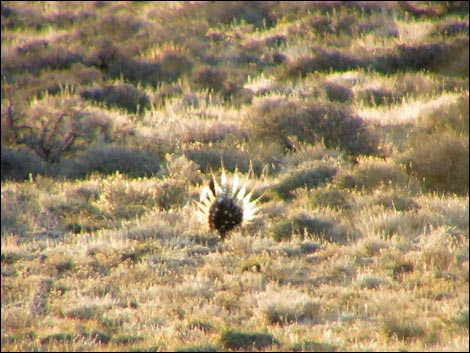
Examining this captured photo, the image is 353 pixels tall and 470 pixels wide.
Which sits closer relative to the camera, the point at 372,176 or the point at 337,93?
the point at 372,176

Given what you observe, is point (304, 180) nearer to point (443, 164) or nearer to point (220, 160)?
point (443, 164)

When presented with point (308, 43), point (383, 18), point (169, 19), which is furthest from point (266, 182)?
point (169, 19)

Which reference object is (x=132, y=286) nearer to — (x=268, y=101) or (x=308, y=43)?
(x=268, y=101)

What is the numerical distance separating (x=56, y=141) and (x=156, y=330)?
864 centimetres

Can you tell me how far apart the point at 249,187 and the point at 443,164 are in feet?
8.98

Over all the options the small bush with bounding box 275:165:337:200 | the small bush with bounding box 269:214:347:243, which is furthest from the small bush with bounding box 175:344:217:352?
the small bush with bounding box 275:165:337:200

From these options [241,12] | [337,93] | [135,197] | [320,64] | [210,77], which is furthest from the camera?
[241,12]

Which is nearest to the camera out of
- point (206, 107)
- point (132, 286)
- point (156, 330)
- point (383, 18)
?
point (156, 330)

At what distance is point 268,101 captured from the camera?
1697 cm

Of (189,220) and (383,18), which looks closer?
(189,220)

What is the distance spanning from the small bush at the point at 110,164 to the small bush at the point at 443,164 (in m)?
4.00

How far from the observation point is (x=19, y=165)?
45.2 ft

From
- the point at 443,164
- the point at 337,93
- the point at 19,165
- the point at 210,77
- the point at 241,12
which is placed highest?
the point at 241,12

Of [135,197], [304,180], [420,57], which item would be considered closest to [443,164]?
[304,180]
